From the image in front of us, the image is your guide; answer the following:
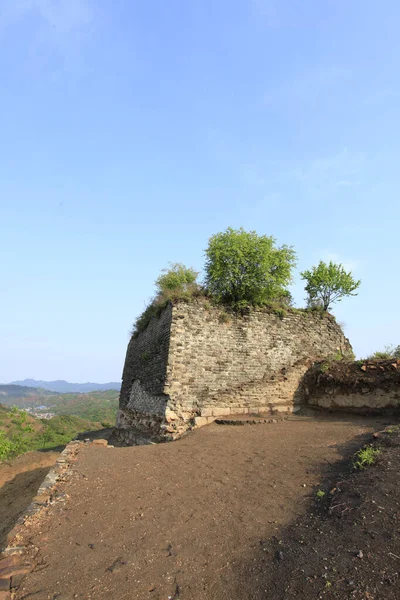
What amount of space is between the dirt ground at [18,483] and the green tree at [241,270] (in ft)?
28.8

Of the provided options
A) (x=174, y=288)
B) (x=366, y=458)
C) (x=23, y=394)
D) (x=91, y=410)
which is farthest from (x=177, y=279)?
(x=23, y=394)

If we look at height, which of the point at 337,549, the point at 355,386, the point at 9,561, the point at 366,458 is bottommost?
the point at 9,561

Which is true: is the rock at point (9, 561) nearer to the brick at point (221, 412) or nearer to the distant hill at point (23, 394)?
the brick at point (221, 412)

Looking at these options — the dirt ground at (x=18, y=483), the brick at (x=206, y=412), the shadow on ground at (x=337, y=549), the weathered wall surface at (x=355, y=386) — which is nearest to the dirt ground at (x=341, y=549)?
the shadow on ground at (x=337, y=549)

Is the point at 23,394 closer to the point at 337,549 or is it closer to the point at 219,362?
the point at 219,362

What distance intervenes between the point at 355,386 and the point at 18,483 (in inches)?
471

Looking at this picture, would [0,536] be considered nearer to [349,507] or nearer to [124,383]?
[349,507]

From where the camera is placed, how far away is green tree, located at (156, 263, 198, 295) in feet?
45.4

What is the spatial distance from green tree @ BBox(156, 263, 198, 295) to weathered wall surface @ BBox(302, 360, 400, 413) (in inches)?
241

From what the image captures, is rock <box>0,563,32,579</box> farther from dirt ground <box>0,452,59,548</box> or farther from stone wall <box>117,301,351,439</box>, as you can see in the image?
stone wall <box>117,301,351,439</box>

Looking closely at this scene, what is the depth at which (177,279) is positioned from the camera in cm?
1402

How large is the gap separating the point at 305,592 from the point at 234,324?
404 inches

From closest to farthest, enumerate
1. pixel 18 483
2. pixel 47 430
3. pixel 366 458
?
pixel 366 458 → pixel 18 483 → pixel 47 430

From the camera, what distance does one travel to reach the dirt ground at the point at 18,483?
805cm
